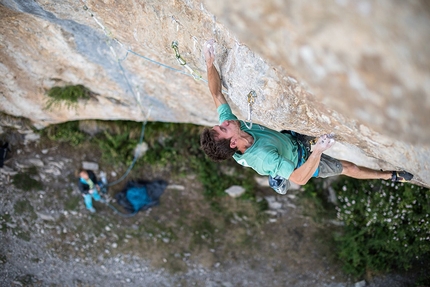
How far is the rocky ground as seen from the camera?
8.72m

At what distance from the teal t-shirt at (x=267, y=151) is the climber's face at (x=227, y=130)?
0.39 ft

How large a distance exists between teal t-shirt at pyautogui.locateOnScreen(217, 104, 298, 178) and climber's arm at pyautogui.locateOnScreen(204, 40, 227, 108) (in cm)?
12

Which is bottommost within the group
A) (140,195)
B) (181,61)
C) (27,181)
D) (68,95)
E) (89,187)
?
(27,181)

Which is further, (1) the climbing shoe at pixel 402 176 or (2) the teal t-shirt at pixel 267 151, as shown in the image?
(1) the climbing shoe at pixel 402 176

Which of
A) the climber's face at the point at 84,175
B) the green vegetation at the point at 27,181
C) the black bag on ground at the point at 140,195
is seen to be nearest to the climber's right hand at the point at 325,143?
the black bag on ground at the point at 140,195

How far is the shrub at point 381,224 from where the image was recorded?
7262 millimetres

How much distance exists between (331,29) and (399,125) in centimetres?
62

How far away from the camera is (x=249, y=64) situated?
3.75 metres

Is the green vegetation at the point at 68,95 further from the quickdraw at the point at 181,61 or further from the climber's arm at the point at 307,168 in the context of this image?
the climber's arm at the point at 307,168

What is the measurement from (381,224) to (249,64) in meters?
5.54

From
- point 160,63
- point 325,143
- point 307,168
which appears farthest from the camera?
point 160,63

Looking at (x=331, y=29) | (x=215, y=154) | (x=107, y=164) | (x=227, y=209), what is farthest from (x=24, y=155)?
(x=331, y=29)

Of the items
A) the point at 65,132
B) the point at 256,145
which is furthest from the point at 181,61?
the point at 65,132

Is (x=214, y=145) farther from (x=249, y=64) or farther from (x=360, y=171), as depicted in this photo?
(x=360, y=171)
